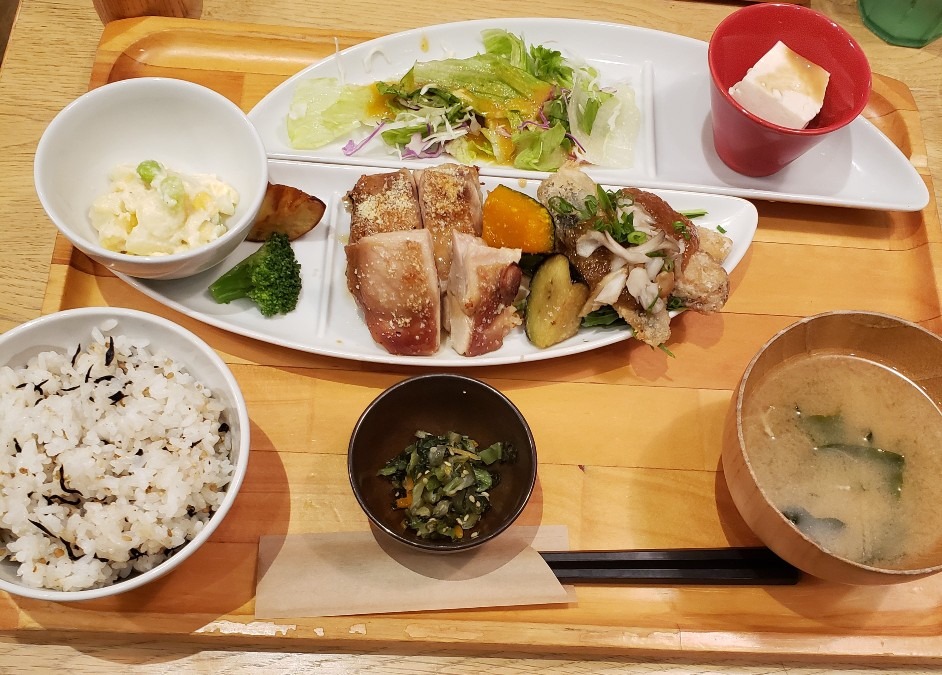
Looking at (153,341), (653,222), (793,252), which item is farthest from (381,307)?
(793,252)

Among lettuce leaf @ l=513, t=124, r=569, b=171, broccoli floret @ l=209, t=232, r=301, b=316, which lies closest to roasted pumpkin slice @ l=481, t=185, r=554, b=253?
lettuce leaf @ l=513, t=124, r=569, b=171

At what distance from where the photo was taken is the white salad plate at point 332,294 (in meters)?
2.28

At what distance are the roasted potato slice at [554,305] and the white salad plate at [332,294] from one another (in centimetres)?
4

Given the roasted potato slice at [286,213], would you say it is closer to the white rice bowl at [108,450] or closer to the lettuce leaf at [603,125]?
the white rice bowl at [108,450]

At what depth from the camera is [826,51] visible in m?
2.62

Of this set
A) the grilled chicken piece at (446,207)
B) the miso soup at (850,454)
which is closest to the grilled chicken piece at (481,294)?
the grilled chicken piece at (446,207)

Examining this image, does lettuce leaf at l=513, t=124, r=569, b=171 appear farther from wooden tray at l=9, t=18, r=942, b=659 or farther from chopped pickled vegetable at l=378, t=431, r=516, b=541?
chopped pickled vegetable at l=378, t=431, r=516, b=541

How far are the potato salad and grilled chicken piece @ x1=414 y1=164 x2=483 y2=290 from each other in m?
0.67

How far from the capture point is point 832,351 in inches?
82.8

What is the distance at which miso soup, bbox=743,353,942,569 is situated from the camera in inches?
74.0

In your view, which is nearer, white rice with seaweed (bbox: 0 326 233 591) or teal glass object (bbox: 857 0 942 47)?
white rice with seaweed (bbox: 0 326 233 591)

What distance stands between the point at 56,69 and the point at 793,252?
9.63 feet

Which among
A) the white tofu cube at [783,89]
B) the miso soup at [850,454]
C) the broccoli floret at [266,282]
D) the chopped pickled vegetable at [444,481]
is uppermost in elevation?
the white tofu cube at [783,89]

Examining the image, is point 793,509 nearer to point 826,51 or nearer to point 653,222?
point 653,222
